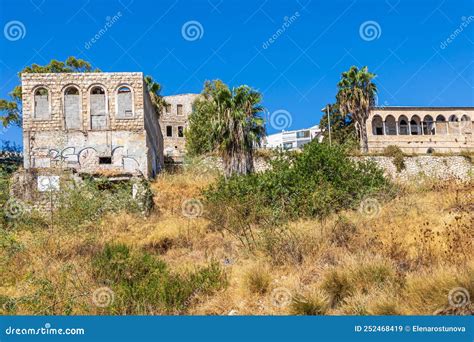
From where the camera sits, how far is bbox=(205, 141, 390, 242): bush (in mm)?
13867

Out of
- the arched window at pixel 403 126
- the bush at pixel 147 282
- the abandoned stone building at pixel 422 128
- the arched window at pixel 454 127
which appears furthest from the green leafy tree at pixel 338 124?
the bush at pixel 147 282

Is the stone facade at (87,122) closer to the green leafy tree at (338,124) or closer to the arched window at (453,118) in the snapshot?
the green leafy tree at (338,124)

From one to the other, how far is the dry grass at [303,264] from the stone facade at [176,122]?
35.9 meters

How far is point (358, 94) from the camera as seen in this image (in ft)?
121

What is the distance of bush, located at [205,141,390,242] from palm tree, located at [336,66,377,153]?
717 inches

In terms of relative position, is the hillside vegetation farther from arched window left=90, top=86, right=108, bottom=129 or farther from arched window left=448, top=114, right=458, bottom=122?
arched window left=448, top=114, right=458, bottom=122

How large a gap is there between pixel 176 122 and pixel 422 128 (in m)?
23.6

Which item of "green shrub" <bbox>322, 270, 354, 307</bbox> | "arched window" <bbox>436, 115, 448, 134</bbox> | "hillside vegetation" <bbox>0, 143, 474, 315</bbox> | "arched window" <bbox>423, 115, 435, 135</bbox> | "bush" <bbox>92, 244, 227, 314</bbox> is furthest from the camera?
"arched window" <bbox>423, 115, 435, 135</bbox>

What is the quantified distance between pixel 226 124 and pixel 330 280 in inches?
598

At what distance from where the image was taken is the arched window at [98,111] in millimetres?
21797

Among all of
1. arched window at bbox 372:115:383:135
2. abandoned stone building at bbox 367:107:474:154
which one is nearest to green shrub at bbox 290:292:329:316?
abandoned stone building at bbox 367:107:474:154

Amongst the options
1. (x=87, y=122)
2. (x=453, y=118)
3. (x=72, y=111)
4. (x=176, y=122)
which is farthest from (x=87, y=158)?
(x=453, y=118)

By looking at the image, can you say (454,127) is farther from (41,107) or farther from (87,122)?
(41,107)

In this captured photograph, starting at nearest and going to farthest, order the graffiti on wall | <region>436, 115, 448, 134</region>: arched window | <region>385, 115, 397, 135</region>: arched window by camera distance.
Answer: the graffiti on wall, <region>436, 115, 448, 134</region>: arched window, <region>385, 115, 397, 135</region>: arched window
